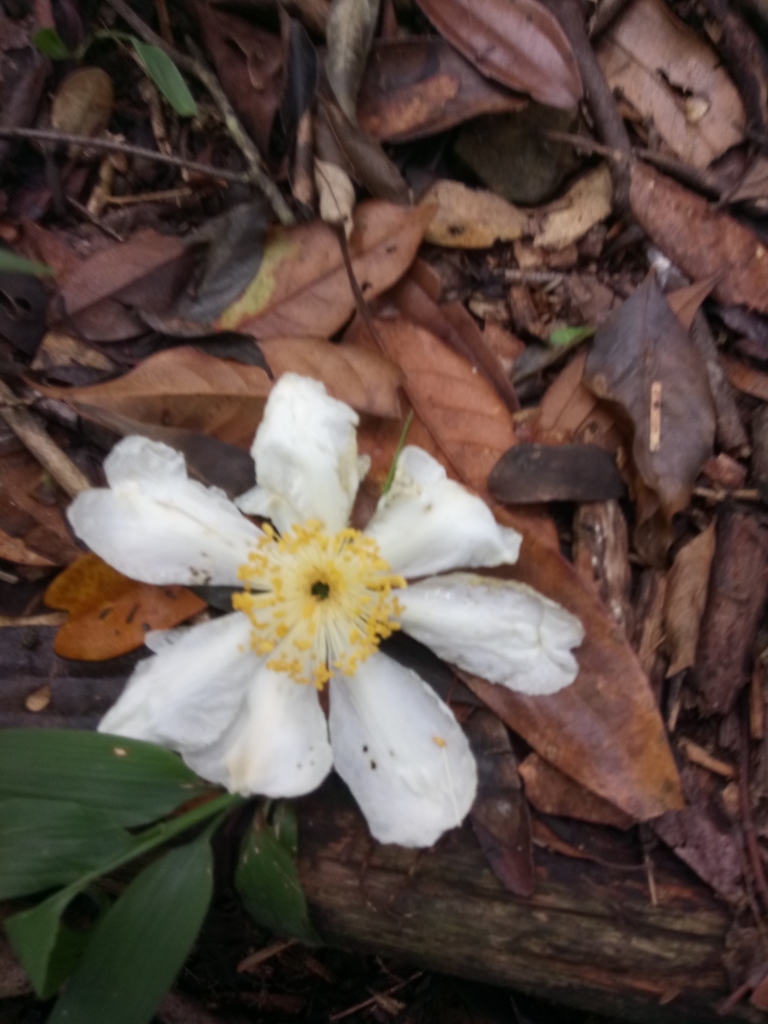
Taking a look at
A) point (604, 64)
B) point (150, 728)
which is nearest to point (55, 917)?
point (150, 728)

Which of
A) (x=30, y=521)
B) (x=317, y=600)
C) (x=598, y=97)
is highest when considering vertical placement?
(x=598, y=97)

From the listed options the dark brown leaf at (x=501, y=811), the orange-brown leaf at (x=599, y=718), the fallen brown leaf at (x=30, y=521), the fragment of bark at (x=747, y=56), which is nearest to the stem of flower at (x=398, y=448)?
the orange-brown leaf at (x=599, y=718)

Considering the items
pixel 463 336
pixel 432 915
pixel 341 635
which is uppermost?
pixel 463 336

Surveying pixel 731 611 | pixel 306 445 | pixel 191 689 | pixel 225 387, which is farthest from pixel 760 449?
pixel 191 689

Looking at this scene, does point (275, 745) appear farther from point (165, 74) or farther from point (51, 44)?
point (51, 44)

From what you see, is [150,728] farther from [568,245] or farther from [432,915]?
[568,245]

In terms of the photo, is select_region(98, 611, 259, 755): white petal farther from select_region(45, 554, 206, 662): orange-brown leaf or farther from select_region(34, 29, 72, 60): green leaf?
select_region(34, 29, 72, 60): green leaf
